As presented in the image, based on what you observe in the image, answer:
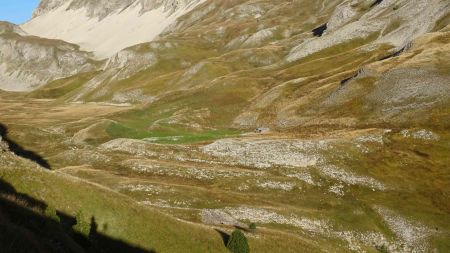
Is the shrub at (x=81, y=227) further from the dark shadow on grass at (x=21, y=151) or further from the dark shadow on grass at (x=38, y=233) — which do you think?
the dark shadow on grass at (x=21, y=151)

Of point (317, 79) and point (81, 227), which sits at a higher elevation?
point (81, 227)

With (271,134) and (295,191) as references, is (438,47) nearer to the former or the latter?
(271,134)

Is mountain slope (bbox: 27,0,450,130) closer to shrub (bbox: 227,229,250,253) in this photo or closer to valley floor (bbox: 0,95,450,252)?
valley floor (bbox: 0,95,450,252)

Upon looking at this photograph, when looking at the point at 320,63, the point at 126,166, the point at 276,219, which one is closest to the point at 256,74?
the point at 320,63

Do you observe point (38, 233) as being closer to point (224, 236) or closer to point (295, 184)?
point (224, 236)

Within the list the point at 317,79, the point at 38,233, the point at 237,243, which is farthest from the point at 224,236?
the point at 317,79

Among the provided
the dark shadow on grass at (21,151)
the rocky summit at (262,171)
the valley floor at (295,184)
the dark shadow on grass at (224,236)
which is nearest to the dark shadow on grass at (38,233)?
the rocky summit at (262,171)
